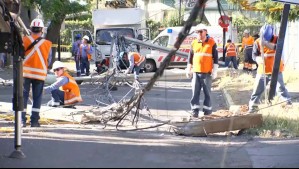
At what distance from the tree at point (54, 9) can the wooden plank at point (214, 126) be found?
10.7m

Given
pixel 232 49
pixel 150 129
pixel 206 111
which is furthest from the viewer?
pixel 232 49

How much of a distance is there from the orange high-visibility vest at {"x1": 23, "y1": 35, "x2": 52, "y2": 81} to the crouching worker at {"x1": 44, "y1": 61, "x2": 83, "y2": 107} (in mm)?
Result: 1474

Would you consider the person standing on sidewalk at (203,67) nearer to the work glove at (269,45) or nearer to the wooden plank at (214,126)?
the work glove at (269,45)

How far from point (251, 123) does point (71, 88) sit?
13.8 ft

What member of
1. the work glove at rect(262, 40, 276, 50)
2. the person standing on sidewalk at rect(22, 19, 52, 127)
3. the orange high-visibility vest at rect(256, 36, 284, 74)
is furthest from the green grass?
the person standing on sidewalk at rect(22, 19, 52, 127)

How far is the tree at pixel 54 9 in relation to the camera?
63.6 ft

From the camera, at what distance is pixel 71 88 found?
1231 centimetres

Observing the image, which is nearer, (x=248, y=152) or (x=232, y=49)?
(x=248, y=152)

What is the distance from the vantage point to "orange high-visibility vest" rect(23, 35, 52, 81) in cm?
1035

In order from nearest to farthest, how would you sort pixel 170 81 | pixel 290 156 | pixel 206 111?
pixel 290 156
pixel 206 111
pixel 170 81

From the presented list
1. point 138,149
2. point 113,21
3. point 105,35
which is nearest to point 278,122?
point 138,149

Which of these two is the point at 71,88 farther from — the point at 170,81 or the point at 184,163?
the point at 170,81

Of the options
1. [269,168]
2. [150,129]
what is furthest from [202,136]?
[269,168]

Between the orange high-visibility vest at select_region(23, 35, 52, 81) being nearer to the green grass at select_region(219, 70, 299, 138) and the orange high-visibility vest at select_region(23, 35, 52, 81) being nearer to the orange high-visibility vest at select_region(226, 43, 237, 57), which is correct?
the green grass at select_region(219, 70, 299, 138)
